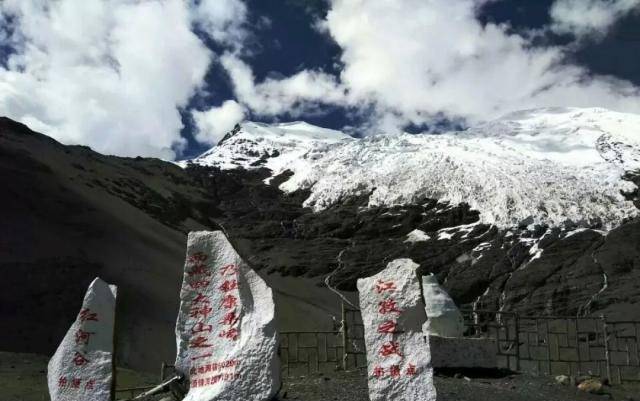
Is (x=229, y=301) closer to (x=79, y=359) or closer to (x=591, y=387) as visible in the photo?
(x=79, y=359)

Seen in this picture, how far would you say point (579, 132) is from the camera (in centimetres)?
12525

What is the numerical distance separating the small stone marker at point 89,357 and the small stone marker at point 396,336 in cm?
439

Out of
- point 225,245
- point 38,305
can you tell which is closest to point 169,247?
point 38,305

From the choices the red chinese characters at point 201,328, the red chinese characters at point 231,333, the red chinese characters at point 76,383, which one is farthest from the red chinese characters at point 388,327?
the red chinese characters at point 76,383

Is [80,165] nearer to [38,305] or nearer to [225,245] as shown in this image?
[38,305]

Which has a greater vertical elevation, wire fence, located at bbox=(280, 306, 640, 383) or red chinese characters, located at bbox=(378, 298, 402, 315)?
red chinese characters, located at bbox=(378, 298, 402, 315)

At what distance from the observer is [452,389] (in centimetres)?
1305

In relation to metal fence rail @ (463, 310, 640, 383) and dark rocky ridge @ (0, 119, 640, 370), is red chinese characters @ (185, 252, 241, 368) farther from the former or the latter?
dark rocky ridge @ (0, 119, 640, 370)

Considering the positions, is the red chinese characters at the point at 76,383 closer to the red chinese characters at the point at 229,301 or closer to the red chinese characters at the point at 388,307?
the red chinese characters at the point at 229,301

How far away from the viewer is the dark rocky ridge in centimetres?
3953

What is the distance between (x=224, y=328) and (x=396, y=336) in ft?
7.43

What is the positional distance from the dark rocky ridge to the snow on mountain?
11.8ft

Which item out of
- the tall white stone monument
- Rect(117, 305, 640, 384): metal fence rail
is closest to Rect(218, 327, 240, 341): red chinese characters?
Rect(117, 305, 640, 384): metal fence rail

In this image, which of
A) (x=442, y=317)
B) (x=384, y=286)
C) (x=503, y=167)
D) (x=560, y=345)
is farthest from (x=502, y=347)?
(x=503, y=167)
